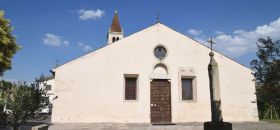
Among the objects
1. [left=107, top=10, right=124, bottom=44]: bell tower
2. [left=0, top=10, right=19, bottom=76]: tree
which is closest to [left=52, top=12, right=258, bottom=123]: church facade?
[left=0, top=10, right=19, bottom=76]: tree

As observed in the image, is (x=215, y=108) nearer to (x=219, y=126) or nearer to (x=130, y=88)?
(x=219, y=126)

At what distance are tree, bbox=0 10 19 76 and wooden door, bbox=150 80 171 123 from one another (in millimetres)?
10341

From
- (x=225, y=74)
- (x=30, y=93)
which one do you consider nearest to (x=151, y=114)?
(x=225, y=74)

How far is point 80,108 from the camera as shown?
19234mm

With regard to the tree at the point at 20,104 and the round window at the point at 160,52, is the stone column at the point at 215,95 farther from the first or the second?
the round window at the point at 160,52

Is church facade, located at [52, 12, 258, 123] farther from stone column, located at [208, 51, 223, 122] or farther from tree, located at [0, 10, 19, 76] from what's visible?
stone column, located at [208, 51, 223, 122]

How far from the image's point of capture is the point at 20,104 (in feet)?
36.6

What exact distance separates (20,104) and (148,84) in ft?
35.5

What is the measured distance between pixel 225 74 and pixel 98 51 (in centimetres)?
1018

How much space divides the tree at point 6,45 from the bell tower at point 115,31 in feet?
86.1

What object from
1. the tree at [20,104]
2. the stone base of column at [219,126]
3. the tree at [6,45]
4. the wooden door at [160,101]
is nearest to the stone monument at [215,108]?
the stone base of column at [219,126]

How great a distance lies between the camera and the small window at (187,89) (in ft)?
70.0

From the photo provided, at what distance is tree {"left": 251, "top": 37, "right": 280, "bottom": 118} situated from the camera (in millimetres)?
9266

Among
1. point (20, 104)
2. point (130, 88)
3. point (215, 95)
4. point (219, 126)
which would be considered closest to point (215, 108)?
point (215, 95)
